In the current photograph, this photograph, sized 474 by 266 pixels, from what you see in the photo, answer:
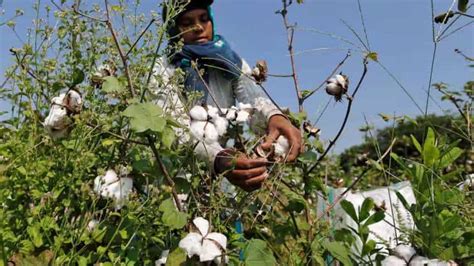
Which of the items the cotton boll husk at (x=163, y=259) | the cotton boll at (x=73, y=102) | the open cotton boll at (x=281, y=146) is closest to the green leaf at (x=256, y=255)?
the cotton boll husk at (x=163, y=259)

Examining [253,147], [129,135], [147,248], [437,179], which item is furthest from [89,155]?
[437,179]

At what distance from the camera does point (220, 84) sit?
5.44 feet

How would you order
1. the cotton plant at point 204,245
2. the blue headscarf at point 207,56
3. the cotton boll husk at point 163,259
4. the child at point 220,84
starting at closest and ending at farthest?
the cotton plant at point 204,245
the cotton boll husk at point 163,259
the child at point 220,84
the blue headscarf at point 207,56

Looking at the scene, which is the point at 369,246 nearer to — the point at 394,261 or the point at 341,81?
the point at 394,261

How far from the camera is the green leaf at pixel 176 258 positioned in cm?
85

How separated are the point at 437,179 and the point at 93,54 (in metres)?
0.65

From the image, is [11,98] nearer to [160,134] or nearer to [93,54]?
[93,54]

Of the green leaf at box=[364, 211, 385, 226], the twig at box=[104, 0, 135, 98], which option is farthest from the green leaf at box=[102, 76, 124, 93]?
the green leaf at box=[364, 211, 385, 226]

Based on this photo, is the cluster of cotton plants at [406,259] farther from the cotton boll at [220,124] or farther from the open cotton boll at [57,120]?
the open cotton boll at [57,120]

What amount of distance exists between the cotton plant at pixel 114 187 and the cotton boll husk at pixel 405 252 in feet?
1.40

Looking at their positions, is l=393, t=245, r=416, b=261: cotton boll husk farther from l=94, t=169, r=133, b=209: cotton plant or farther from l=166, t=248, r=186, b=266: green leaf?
l=94, t=169, r=133, b=209: cotton plant

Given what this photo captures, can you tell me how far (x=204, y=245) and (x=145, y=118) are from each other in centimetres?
20

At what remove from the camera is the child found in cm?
100

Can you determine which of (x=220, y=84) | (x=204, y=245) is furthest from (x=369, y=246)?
(x=220, y=84)
